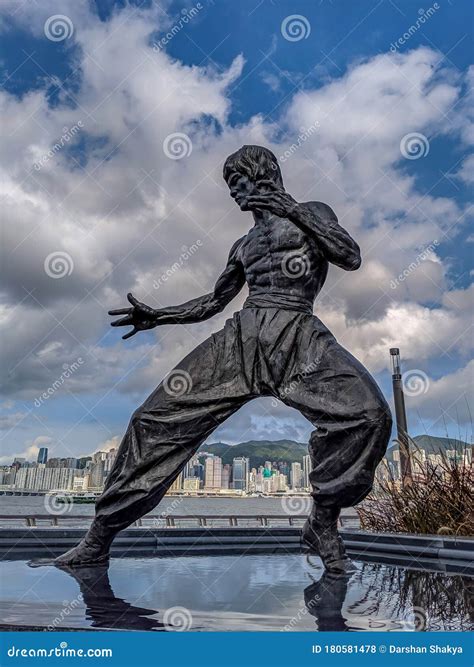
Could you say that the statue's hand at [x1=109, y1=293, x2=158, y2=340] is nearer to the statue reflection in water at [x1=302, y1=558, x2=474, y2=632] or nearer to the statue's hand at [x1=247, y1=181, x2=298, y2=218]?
the statue's hand at [x1=247, y1=181, x2=298, y2=218]

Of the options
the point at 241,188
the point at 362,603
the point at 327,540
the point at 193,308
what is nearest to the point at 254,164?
the point at 241,188

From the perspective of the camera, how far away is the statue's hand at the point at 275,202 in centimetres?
362

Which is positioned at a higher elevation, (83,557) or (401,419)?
(401,419)

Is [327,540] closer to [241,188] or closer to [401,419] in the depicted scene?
[241,188]

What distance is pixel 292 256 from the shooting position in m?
3.76

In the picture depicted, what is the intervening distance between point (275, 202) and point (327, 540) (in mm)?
2103

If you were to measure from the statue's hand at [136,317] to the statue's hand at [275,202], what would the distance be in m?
1.06

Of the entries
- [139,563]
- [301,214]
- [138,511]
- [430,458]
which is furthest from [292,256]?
[430,458]

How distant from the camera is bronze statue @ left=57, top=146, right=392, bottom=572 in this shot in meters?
3.46

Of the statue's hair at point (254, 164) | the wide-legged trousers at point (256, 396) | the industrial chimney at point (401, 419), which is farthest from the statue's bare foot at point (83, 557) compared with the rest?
the industrial chimney at point (401, 419)

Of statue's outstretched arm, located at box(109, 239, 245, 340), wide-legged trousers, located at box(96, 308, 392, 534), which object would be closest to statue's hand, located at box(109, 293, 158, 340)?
statue's outstretched arm, located at box(109, 239, 245, 340)

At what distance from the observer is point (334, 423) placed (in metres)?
3.39

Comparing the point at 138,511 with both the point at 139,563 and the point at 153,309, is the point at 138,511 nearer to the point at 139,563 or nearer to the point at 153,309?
→ the point at 139,563

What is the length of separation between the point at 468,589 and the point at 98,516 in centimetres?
216
